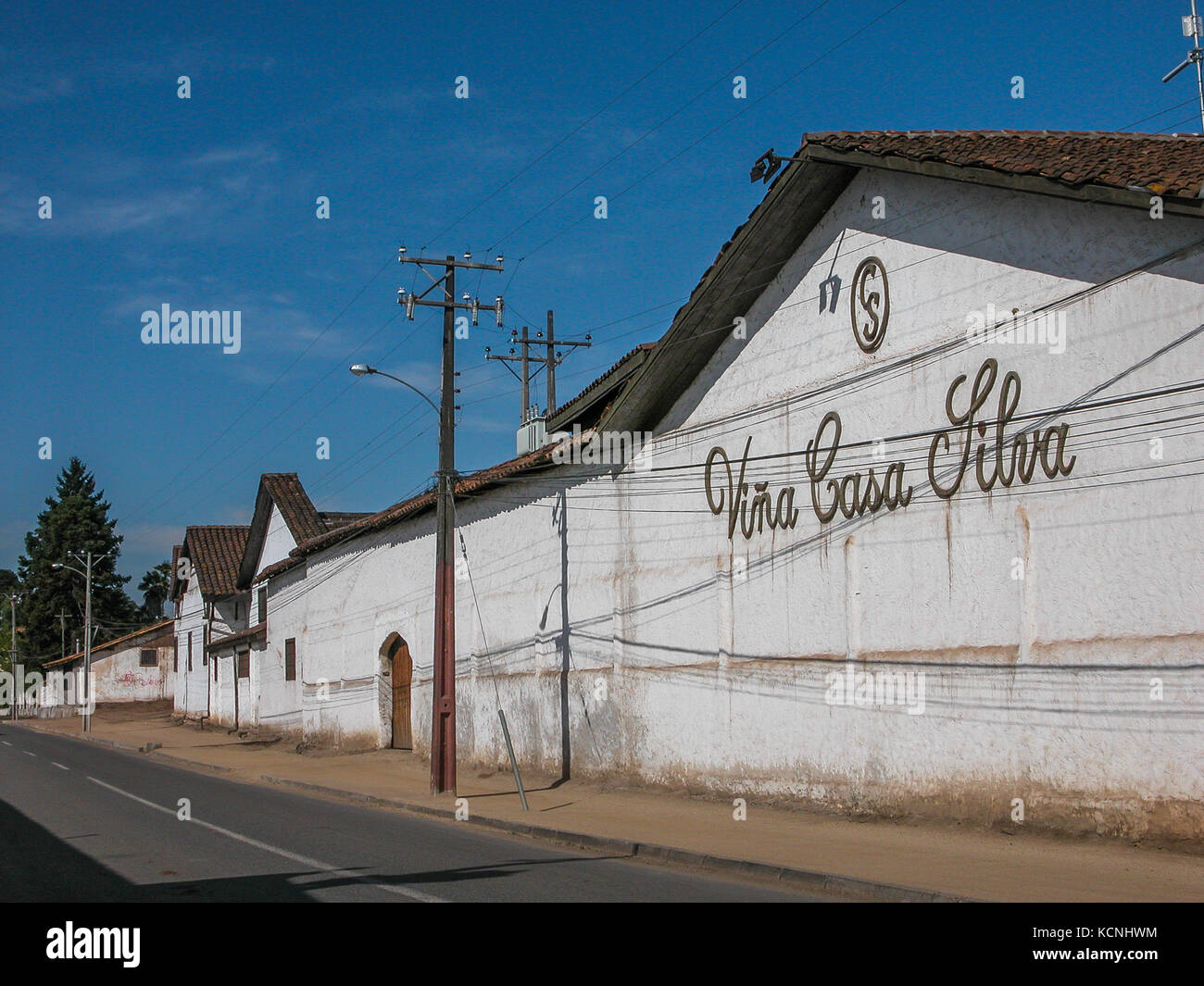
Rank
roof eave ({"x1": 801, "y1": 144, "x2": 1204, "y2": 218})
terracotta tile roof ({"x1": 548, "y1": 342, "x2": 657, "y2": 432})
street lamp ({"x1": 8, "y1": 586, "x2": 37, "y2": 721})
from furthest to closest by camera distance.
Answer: street lamp ({"x1": 8, "y1": 586, "x2": 37, "y2": 721}) → terracotta tile roof ({"x1": 548, "y1": 342, "x2": 657, "y2": 432}) → roof eave ({"x1": 801, "y1": 144, "x2": 1204, "y2": 218})

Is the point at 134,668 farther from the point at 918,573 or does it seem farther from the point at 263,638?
the point at 918,573

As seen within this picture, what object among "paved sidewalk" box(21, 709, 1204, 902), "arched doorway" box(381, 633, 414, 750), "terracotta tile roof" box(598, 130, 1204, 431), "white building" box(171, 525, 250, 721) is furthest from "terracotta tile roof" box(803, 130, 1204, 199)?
"white building" box(171, 525, 250, 721)

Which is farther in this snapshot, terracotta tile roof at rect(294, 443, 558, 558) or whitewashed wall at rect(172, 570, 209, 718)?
whitewashed wall at rect(172, 570, 209, 718)

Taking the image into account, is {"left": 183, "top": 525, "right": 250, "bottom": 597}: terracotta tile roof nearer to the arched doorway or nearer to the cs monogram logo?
the arched doorway

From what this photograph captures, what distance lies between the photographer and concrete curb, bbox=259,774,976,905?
389 inches

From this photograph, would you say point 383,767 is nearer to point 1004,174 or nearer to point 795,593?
point 795,593

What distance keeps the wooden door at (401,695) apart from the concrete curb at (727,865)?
11727 millimetres

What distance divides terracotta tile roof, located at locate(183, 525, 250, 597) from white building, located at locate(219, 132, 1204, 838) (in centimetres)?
3261

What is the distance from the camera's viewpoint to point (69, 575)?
8600 centimetres

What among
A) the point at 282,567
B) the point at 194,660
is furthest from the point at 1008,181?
the point at 194,660

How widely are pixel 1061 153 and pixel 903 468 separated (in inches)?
160

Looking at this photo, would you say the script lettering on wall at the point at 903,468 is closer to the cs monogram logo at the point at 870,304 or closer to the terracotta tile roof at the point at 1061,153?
the cs monogram logo at the point at 870,304
